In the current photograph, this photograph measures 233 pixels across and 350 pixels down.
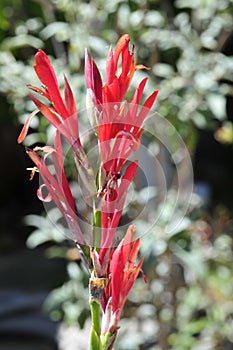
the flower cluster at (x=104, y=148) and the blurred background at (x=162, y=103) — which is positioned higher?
the flower cluster at (x=104, y=148)

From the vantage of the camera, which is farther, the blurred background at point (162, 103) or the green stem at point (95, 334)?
the blurred background at point (162, 103)

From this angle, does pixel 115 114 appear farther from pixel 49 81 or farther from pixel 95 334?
pixel 95 334

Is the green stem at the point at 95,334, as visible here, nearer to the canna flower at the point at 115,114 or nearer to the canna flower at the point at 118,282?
the canna flower at the point at 118,282

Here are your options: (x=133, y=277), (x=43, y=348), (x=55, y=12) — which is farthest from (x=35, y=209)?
(x=133, y=277)

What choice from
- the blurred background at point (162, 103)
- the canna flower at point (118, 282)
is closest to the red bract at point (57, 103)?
the canna flower at point (118, 282)

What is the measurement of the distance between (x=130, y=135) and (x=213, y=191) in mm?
5928

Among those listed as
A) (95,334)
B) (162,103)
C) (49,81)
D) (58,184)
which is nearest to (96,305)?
(95,334)

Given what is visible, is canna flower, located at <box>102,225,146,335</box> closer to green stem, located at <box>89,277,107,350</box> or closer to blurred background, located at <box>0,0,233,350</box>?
green stem, located at <box>89,277,107,350</box>

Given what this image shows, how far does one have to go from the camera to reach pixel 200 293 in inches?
97.1

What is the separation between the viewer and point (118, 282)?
78cm

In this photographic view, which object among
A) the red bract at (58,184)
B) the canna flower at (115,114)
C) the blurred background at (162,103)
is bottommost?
the blurred background at (162,103)

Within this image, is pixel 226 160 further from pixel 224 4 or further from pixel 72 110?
pixel 72 110

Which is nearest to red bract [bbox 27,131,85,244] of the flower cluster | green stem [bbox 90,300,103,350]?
the flower cluster

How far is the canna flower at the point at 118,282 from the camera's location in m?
0.77
